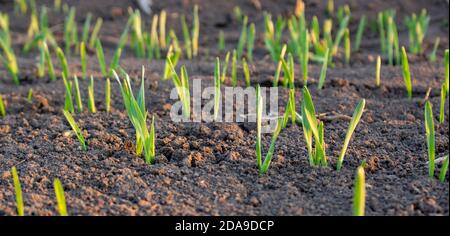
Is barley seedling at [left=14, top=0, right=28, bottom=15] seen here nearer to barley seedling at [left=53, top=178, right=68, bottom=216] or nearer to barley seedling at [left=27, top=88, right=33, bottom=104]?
barley seedling at [left=27, top=88, right=33, bottom=104]

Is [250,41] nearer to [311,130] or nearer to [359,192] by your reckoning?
[311,130]

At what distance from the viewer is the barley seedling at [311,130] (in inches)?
62.3

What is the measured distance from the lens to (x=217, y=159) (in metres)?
1.82

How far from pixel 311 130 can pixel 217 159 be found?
32 centimetres

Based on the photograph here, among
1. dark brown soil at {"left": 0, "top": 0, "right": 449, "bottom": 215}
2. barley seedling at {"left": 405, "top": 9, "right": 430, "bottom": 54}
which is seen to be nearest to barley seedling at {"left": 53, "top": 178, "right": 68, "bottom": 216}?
dark brown soil at {"left": 0, "top": 0, "right": 449, "bottom": 215}

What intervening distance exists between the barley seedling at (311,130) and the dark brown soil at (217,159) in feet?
0.11

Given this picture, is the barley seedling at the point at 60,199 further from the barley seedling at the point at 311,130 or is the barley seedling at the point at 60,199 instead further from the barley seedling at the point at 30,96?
the barley seedling at the point at 30,96

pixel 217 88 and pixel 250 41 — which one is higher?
pixel 250 41

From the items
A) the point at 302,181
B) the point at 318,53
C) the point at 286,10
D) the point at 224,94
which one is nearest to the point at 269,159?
the point at 302,181

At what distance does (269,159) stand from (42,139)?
0.75m

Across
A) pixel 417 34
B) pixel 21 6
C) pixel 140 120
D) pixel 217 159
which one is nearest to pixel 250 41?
pixel 417 34

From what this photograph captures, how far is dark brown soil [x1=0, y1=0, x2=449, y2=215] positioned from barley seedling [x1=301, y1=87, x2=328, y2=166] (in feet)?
0.11
